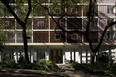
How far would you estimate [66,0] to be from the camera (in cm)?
1532

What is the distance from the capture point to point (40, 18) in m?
21.2

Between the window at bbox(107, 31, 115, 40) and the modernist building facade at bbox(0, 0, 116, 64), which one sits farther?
the window at bbox(107, 31, 115, 40)

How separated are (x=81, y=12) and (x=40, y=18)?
688 cm

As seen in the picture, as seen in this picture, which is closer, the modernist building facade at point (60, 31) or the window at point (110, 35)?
the modernist building facade at point (60, 31)

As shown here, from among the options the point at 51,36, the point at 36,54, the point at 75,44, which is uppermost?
the point at 51,36

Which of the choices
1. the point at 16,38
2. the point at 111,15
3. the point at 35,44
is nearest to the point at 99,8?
the point at 111,15

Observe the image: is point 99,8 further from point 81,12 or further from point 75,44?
point 75,44

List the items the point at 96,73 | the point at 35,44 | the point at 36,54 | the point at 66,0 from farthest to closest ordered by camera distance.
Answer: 1. the point at 36,54
2. the point at 35,44
3. the point at 66,0
4. the point at 96,73

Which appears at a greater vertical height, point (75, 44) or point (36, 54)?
point (75, 44)

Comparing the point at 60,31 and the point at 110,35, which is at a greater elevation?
the point at 60,31

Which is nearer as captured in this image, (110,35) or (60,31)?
(60,31)

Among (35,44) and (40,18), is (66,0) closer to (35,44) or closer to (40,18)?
(40,18)

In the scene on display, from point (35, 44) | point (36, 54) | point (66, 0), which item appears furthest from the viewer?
point (36, 54)

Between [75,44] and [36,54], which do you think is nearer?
[75,44]
